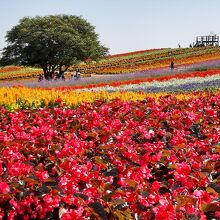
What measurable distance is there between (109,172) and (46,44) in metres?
34.8

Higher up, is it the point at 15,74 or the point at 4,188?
the point at 4,188

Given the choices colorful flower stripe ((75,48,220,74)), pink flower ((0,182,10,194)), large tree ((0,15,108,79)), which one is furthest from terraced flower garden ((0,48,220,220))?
colorful flower stripe ((75,48,220,74))

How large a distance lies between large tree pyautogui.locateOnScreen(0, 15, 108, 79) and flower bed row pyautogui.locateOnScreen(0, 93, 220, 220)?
31.0m

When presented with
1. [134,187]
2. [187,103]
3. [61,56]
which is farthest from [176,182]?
[61,56]

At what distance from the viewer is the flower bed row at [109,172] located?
2961 millimetres

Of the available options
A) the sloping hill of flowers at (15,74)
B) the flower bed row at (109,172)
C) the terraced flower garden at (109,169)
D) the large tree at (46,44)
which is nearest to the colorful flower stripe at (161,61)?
the sloping hill of flowers at (15,74)

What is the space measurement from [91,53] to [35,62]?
4.68 meters

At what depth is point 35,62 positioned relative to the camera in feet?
126

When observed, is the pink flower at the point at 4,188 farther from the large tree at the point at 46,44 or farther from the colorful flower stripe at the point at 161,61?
the colorful flower stripe at the point at 161,61

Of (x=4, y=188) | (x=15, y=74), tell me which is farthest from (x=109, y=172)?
(x=15, y=74)

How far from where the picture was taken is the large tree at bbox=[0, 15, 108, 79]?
37.5 m

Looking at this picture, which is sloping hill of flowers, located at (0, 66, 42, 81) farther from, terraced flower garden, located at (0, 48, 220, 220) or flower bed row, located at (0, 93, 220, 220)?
flower bed row, located at (0, 93, 220, 220)

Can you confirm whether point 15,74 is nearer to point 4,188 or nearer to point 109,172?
point 109,172

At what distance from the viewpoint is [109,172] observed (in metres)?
3.78
